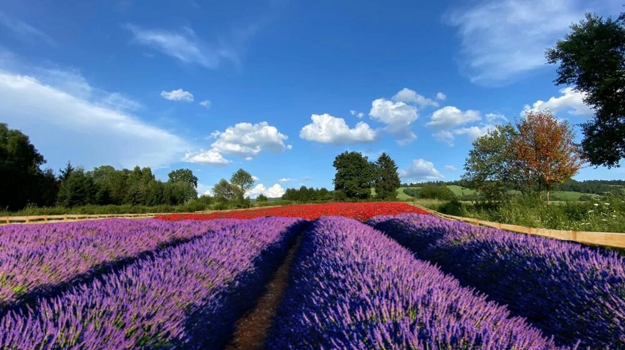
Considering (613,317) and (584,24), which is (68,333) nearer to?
A: (613,317)

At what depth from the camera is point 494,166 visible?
882 inches

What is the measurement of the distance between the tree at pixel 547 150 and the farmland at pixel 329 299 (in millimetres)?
14953

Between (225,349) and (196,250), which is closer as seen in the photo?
(225,349)

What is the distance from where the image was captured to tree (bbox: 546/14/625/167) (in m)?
13.5

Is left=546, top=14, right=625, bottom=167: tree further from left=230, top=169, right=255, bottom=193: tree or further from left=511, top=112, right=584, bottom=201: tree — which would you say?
left=230, top=169, right=255, bottom=193: tree

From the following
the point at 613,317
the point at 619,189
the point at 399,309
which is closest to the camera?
the point at 399,309

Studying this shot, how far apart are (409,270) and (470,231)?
428cm

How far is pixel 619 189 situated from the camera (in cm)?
1053

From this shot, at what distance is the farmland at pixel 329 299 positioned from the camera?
207 cm

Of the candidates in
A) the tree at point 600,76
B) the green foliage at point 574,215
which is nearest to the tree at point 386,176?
the tree at point 600,76

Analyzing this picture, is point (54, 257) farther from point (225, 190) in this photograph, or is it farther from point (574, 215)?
point (225, 190)

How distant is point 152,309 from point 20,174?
43.1m

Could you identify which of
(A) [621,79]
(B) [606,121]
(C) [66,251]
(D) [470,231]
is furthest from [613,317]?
(B) [606,121]

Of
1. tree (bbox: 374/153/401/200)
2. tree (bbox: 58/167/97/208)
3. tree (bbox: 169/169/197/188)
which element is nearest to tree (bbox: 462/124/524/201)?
tree (bbox: 374/153/401/200)
